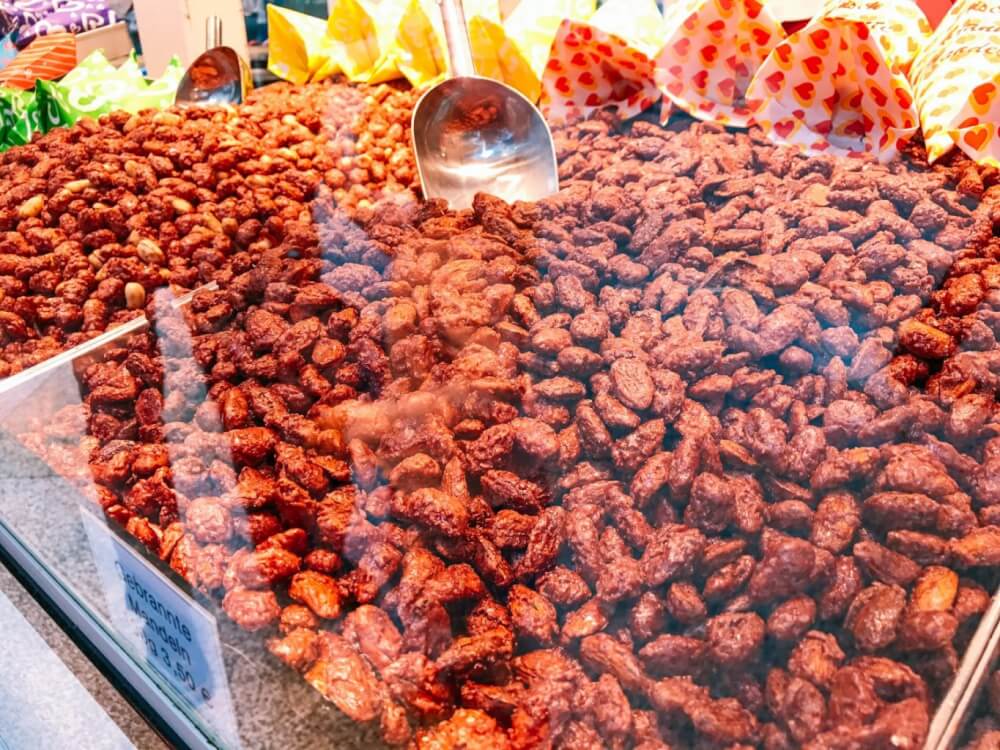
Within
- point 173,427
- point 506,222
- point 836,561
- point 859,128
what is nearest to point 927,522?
point 836,561

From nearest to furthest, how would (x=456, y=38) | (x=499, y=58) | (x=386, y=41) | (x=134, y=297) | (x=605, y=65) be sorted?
(x=134, y=297) < (x=456, y=38) < (x=605, y=65) < (x=499, y=58) < (x=386, y=41)

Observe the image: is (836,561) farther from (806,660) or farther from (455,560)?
(455,560)

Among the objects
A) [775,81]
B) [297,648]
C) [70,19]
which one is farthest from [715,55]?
[70,19]

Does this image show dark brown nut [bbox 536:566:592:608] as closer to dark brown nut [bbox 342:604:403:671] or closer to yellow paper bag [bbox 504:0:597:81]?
dark brown nut [bbox 342:604:403:671]

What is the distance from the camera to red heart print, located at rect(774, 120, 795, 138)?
65.7 inches

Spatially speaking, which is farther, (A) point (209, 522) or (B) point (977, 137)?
(B) point (977, 137)

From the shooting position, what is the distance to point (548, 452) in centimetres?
93

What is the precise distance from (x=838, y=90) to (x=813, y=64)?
8 cm

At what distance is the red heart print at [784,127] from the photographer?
1670mm

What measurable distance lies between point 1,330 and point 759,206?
139cm

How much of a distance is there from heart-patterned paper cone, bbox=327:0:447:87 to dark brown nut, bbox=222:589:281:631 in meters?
1.85

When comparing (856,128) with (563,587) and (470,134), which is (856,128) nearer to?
(470,134)

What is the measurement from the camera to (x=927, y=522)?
2.65 ft

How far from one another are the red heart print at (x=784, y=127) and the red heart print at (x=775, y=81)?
7cm
